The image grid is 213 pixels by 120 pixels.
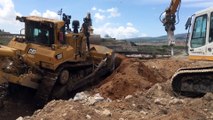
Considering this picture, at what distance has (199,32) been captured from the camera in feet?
43.6

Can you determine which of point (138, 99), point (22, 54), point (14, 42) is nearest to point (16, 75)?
point (22, 54)

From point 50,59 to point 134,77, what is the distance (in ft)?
10.8

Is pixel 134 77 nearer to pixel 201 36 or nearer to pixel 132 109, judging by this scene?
pixel 201 36

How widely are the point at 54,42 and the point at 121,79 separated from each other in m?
2.73

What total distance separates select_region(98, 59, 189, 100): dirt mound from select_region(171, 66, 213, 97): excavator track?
2.83m

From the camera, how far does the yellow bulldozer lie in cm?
1523

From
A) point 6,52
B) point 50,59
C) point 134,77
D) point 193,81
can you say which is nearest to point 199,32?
point 193,81

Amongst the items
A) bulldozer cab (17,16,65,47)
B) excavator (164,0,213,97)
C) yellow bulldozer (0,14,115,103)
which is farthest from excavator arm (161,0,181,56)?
excavator (164,0,213,97)

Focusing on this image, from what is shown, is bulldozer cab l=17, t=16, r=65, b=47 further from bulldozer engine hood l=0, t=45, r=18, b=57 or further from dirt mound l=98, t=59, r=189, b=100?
dirt mound l=98, t=59, r=189, b=100

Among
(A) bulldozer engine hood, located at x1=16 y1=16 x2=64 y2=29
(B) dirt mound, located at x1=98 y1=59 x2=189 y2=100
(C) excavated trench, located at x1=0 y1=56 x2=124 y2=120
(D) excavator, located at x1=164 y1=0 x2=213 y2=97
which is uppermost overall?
(A) bulldozer engine hood, located at x1=16 y1=16 x2=64 y2=29

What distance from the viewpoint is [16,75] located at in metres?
15.2

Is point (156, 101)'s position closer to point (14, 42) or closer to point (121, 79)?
point (121, 79)

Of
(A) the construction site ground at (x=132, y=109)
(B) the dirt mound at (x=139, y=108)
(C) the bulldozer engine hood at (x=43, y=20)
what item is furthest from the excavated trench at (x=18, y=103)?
(B) the dirt mound at (x=139, y=108)

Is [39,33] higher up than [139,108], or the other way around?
[39,33]
